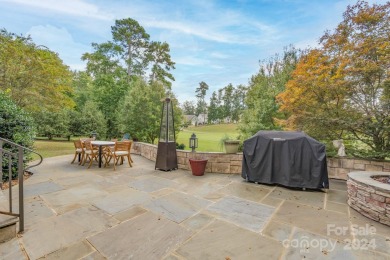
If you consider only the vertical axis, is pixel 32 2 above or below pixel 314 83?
above

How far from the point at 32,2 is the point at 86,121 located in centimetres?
931

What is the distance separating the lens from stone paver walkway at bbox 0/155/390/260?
2039 millimetres

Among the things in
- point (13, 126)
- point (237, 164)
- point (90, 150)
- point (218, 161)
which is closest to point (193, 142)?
point (218, 161)

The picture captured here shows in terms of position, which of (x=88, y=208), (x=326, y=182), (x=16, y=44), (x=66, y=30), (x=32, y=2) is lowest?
(x=88, y=208)

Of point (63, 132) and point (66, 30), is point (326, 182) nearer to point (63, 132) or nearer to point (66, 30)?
point (66, 30)

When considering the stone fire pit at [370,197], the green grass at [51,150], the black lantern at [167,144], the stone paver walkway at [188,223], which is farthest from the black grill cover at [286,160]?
the green grass at [51,150]

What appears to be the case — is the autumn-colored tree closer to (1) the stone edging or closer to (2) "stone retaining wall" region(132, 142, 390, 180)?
(2) "stone retaining wall" region(132, 142, 390, 180)

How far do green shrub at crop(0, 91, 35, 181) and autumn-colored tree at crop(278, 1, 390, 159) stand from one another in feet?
23.9

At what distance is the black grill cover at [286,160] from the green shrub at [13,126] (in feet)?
17.8

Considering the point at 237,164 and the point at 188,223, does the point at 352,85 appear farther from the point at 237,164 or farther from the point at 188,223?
the point at 188,223

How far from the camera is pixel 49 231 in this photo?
2.36 m

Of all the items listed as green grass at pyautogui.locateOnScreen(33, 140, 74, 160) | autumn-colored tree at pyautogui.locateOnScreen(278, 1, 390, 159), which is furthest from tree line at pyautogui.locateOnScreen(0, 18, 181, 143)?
autumn-colored tree at pyautogui.locateOnScreen(278, 1, 390, 159)

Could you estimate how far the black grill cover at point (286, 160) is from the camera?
159 inches

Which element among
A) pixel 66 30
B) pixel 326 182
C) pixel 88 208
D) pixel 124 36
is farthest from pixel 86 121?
pixel 326 182
